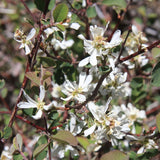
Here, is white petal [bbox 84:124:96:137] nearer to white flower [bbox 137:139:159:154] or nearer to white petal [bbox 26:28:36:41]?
white flower [bbox 137:139:159:154]

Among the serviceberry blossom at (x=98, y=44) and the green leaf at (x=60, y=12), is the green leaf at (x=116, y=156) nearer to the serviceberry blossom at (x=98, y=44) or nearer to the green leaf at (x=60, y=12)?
the serviceberry blossom at (x=98, y=44)

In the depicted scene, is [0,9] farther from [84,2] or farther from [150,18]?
[150,18]

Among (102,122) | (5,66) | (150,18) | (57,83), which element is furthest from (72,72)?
(150,18)

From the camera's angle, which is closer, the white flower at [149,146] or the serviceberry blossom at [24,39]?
the serviceberry blossom at [24,39]

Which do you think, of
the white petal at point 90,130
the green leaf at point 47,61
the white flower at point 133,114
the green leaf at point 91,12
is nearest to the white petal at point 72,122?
the white petal at point 90,130

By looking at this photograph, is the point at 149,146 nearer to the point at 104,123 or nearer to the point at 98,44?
the point at 104,123

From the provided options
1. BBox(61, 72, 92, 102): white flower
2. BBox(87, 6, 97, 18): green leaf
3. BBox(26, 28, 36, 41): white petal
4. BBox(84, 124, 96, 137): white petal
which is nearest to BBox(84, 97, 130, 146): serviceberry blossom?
BBox(84, 124, 96, 137): white petal

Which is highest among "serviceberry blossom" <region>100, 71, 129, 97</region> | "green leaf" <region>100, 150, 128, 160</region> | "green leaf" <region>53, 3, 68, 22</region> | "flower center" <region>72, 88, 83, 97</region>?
"green leaf" <region>53, 3, 68, 22</region>

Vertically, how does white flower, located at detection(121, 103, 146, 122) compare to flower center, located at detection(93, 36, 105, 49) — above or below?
below

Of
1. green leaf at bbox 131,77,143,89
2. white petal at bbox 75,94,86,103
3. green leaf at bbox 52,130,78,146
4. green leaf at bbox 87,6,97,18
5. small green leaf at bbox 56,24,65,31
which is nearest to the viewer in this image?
green leaf at bbox 52,130,78,146
